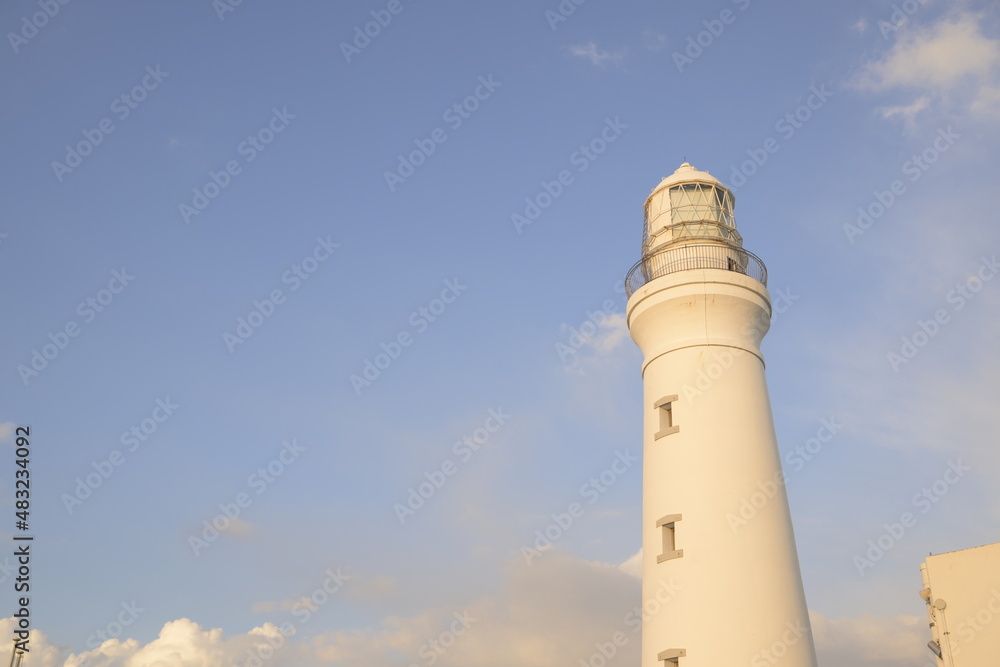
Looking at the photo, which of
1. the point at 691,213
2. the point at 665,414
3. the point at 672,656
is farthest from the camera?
the point at 691,213

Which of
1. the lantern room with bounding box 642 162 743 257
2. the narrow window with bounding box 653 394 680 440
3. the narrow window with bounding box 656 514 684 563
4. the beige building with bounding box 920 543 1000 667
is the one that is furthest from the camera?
the lantern room with bounding box 642 162 743 257

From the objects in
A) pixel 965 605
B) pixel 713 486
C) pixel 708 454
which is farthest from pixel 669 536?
pixel 965 605

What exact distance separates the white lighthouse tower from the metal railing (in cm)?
3

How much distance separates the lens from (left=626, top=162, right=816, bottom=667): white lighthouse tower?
17.8 meters

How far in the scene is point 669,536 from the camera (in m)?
19.2

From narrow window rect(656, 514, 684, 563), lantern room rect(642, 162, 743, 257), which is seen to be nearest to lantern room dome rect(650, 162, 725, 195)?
lantern room rect(642, 162, 743, 257)

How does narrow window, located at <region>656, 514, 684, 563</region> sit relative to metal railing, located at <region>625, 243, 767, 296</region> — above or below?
below

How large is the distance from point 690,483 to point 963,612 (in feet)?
21.2

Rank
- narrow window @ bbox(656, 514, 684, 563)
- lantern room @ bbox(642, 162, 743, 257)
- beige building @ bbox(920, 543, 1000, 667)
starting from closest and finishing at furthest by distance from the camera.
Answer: beige building @ bbox(920, 543, 1000, 667)
narrow window @ bbox(656, 514, 684, 563)
lantern room @ bbox(642, 162, 743, 257)

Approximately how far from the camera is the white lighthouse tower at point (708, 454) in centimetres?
1777

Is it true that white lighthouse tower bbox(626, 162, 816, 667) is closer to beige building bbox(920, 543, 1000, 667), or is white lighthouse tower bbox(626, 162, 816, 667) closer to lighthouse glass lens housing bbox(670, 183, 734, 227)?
lighthouse glass lens housing bbox(670, 183, 734, 227)

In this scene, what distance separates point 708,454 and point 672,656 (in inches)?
167

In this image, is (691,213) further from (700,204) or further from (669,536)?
(669,536)

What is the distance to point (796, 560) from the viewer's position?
749 inches
